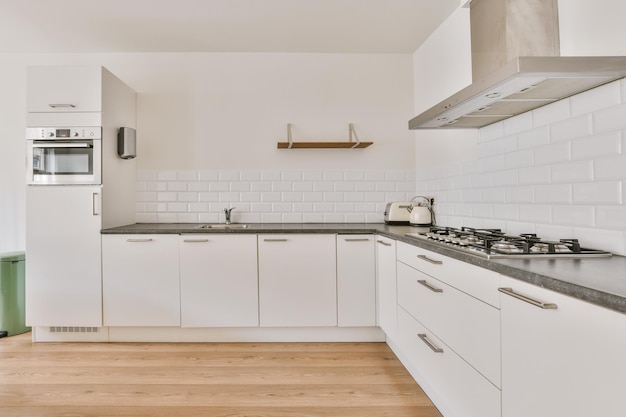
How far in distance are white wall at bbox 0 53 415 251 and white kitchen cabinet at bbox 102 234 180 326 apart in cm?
65

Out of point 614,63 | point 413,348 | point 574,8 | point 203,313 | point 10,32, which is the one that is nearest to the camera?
point 614,63

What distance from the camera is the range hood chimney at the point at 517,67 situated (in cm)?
142

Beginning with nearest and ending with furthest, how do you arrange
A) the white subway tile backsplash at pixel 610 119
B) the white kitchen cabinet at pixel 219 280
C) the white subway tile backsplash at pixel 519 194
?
the white subway tile backsplash at pixel 610 119 < the white subway tile backsplash at pixel 519 194 < the white kitchen cabinet at pixel 219 280

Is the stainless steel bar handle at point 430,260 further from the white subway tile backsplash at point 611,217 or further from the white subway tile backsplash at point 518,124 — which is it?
the white subway tile backsplash at point 518,124

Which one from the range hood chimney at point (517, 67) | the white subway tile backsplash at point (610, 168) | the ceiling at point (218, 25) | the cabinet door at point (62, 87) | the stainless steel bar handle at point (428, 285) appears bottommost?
the stainless steel bar handle at point (428, 285)

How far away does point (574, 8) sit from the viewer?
174 cm

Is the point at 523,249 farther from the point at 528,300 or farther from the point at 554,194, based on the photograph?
the point at 554,194

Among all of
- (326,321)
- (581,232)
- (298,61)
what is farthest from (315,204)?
(581,232)

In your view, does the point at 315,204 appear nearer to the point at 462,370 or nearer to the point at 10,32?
the point at 462,370

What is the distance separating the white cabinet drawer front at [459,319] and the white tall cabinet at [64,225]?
8.09 feet

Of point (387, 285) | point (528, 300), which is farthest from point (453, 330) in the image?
point (387, 285)

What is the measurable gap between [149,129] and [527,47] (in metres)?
3.16

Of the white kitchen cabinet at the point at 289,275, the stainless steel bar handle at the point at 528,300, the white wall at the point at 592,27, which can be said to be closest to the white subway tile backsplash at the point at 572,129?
the white wall at the point at 592,27

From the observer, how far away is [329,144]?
3.45 m
